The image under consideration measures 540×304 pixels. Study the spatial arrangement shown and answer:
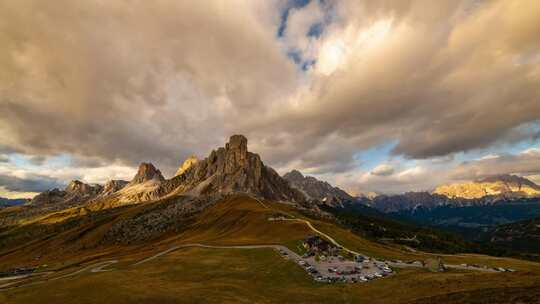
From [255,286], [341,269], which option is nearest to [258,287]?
[255,286]

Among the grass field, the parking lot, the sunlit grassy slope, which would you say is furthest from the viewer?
the parking lot

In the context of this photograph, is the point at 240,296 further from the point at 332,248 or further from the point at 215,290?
the point at 332,248

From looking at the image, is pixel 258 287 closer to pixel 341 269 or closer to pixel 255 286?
pixel 255 286

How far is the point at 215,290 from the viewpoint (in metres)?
59.8

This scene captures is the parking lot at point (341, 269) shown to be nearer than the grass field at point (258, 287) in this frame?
No

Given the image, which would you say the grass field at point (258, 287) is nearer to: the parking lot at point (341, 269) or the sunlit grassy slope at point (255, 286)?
the sunlit grassy slope at point (255, 286)

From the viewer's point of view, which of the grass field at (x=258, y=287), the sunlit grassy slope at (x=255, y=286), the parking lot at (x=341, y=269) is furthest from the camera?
the parking lot at (x=341, y=269)

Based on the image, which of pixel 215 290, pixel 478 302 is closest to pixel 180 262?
pixel 215 290

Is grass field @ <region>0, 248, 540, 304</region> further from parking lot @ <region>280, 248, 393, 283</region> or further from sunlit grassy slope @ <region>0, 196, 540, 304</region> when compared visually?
parking lot @ <region>280, 248, 393, 283</region>

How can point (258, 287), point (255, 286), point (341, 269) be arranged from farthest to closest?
point (341, 269) → point (255, 286) → point (258, 287)

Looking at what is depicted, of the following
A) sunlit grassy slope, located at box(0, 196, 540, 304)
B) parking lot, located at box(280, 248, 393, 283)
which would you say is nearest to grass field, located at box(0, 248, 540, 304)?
sunlit grassy slope, located at box(0, 196, 540, 304)

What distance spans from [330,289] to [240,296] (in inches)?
719

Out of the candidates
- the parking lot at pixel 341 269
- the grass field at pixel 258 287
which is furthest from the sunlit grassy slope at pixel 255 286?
the parking lot at pixel 341 269

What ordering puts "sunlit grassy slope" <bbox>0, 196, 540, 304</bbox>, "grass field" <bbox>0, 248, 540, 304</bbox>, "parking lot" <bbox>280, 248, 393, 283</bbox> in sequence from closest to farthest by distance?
"sunlit grassy slope" <bbox>0, 196, 540, 304</bbox> < "grass field" <bbox>0, 248, 540, 304</bbox> < "parking lot" <bbox>280, 248, 393, 283</bbox>
